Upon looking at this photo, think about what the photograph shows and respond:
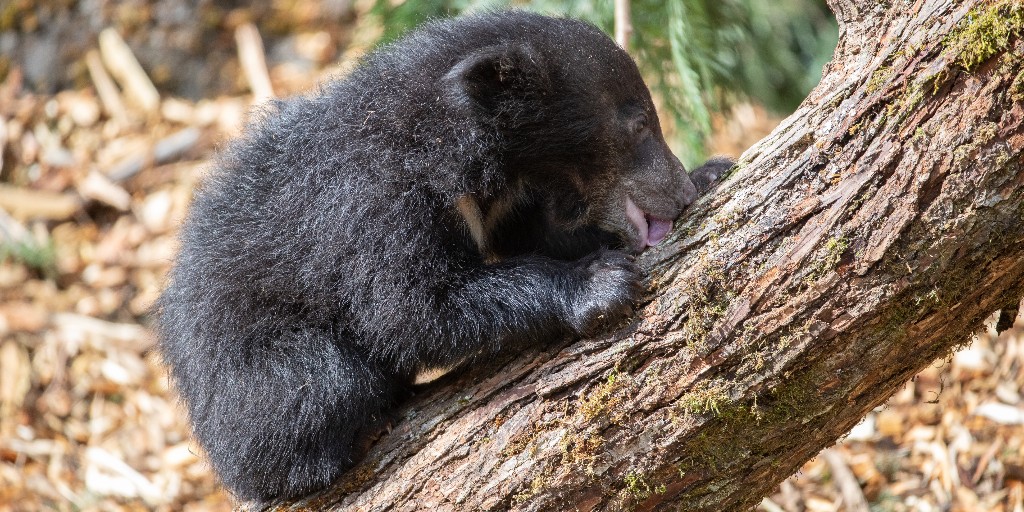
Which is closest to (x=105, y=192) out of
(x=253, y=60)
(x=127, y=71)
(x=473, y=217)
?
(x=127, y=71)

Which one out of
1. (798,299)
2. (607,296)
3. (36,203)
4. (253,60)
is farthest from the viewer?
(253,60)

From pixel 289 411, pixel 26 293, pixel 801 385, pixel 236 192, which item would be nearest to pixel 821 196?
pixel 801 385

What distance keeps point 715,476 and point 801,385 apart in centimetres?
45

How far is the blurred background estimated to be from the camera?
550 centimetres

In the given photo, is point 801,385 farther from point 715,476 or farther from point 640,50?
point 640,50

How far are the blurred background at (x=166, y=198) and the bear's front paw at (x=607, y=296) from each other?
155cm

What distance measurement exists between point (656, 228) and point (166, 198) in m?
6.09

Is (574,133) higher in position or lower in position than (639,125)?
higher

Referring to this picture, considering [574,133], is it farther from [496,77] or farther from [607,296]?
[607,296]

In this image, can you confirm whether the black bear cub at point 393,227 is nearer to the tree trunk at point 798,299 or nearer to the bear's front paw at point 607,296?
the bear's front paw at point 607,296

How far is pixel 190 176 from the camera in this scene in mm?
8734

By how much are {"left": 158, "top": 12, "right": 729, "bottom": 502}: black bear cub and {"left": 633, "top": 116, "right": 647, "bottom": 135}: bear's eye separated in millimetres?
13

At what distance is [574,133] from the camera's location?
402 cm

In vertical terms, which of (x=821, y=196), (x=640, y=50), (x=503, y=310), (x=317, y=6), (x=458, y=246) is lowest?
(x=821, y=196)
